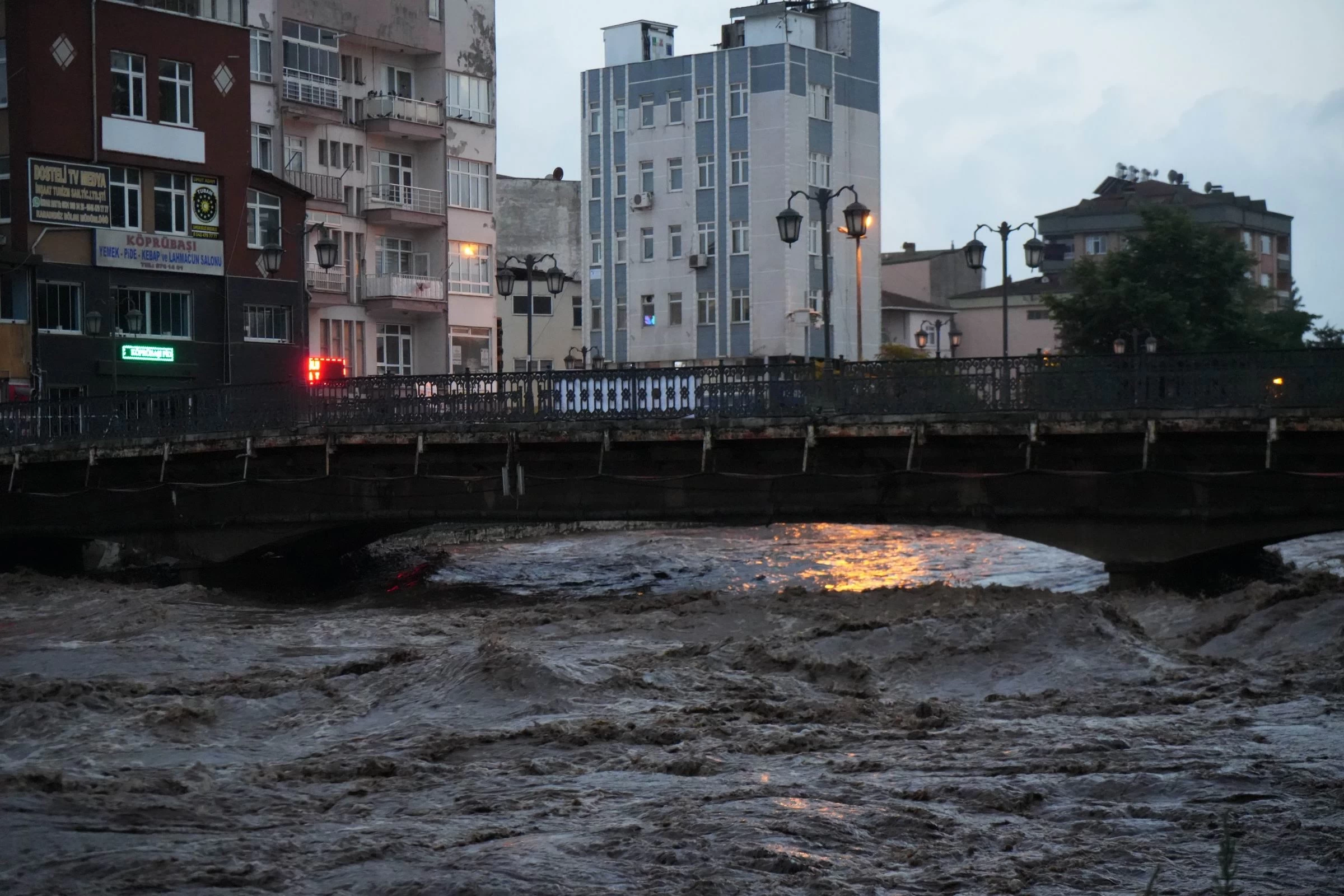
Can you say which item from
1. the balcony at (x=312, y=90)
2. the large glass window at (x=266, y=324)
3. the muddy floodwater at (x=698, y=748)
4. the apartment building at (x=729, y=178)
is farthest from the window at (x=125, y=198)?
the apartment building at (x=729, y=178)

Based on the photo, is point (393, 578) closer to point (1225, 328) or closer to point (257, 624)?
point (257, 624)

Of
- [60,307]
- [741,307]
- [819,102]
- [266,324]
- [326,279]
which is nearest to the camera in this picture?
[60,307]

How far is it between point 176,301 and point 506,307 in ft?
100

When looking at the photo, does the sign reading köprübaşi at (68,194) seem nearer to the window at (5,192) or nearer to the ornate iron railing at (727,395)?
the window at (5,192)

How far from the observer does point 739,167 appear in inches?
2630

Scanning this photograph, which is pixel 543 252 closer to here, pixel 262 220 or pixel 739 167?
pixel 739 167

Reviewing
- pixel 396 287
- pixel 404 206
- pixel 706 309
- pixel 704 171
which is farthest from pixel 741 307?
pixel 396 287

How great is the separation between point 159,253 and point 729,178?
24.9 meters

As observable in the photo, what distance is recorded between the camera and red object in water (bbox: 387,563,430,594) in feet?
120

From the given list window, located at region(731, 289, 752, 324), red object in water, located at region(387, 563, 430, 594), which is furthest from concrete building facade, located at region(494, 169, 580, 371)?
red object in water, located at region(387, 563, 430, 594)

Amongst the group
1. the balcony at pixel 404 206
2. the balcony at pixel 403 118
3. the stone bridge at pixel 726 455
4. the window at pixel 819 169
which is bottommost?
the stone bridge at pixel 726 455

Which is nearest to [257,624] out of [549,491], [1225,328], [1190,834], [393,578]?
[549,491]

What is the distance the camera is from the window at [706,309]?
2689 inches

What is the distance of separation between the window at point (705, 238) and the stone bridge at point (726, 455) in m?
33.7
